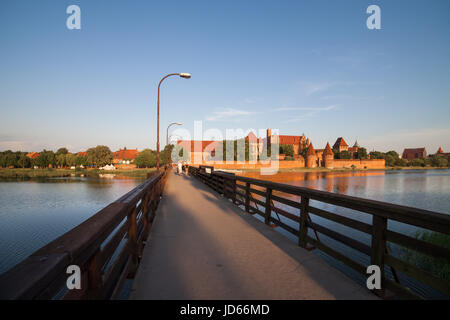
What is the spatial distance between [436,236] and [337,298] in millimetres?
11155

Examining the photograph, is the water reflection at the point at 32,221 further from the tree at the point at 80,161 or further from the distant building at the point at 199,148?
the tree at the point at 80,161

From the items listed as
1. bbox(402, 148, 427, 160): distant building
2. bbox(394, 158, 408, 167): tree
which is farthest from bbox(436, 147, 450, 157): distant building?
bbox(394, 158, 408, 167): tree

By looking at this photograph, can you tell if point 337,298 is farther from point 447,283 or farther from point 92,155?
point 92,155

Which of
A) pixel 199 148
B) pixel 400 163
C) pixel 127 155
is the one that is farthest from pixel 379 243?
pixel 400 163

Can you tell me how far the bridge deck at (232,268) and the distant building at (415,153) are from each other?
198 m

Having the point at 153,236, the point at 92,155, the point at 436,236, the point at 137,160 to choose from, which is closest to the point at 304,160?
the point at 137,160

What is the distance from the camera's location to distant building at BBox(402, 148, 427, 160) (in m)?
158

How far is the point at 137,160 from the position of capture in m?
85.9

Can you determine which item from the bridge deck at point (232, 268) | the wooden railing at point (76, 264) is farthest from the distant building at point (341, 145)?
the wooden railing at point (76, 264)

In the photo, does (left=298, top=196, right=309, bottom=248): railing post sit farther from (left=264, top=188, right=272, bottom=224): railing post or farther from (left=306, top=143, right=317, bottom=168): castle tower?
(left=306, top=143, right=317, bottom=168): castle tower

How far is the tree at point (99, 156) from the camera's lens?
84.5 m

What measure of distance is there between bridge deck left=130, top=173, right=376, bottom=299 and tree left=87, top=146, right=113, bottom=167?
89.5 meters

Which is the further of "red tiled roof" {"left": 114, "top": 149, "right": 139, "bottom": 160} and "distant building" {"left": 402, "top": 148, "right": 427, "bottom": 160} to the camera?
"distant building" {"left": 402, "top": 148, "right": 427, "bottom": 160}

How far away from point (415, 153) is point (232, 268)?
207m
